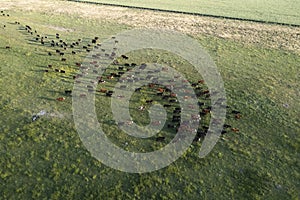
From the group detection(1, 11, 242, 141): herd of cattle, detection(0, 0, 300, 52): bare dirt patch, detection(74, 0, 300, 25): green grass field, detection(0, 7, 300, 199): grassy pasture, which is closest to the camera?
detection(0, 7, 300, 199): grassy pasture

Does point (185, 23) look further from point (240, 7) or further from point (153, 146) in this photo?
point (153, 146)

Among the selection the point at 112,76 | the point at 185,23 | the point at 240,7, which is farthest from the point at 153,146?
the point at 240,7

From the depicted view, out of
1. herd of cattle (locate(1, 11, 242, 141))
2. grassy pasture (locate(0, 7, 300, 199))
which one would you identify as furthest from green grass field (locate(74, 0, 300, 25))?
herd of cattle (locate(1, 11, 242, 141))

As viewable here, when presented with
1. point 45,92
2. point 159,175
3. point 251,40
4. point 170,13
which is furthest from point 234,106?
point 170,13

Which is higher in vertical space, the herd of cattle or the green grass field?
the green grass field

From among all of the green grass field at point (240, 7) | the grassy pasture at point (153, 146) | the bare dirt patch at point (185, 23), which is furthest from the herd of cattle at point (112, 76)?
the green grass field at point (240, 7)

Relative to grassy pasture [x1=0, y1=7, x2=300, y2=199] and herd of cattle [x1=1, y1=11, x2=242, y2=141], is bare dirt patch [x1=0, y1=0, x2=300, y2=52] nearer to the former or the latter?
grassy pasture [x1=0, y1=7, x2=300, y2=199]

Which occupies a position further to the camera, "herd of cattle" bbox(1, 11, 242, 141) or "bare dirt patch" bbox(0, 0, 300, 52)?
"bare dirt patch" bbox(0, 0, 300, 52)

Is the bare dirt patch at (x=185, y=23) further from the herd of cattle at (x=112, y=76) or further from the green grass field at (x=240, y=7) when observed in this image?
the herd of cattle at (x=112, y=76)
